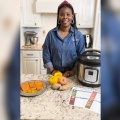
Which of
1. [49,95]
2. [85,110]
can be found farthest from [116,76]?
[49,95]

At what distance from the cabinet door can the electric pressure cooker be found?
1.56 metres

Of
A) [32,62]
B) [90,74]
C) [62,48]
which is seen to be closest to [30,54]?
[32,62]

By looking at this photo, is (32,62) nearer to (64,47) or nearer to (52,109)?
(64,47)

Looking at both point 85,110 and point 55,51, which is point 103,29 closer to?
point 85,110

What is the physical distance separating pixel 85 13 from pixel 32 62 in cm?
141

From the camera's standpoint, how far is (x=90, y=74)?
2.34 ft

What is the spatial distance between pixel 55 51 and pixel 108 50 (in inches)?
39.2

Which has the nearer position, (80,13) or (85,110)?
(85,110)

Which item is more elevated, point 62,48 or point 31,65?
point 62,48

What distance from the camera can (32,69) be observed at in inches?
88.7

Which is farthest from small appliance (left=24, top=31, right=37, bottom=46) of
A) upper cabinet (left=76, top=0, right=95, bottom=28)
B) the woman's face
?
the woman's face

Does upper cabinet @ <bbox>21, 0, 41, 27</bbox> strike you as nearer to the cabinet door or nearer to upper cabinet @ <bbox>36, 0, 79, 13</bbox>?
upper cabinet @ <bbox>36, 0, 79, 13</bbox>

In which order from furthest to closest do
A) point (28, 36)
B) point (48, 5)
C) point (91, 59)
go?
point (28, 36) < point (48, 5) < point (91, 59)

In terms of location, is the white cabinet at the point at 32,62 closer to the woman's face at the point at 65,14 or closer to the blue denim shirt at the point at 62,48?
the blue denim shirt at the point at 62,48
